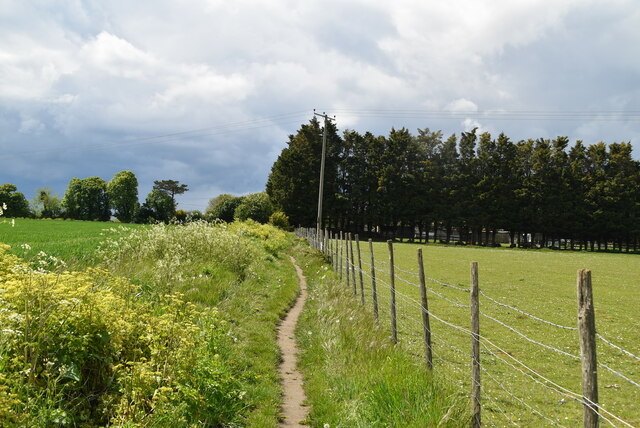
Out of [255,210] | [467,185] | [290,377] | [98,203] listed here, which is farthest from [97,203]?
[290,377]

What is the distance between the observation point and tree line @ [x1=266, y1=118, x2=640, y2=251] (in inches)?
2532

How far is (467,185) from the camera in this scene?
220ft

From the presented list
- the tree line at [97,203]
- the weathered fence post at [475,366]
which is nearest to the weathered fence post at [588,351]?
the weathered fence post at [475,366]

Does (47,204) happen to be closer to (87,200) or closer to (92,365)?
(87,200)

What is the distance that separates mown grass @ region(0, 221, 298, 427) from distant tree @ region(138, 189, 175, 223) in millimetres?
88379

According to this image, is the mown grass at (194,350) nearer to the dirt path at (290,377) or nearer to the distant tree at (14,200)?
the dirt path at (290,377)

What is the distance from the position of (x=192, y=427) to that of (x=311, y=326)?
578 centimetres

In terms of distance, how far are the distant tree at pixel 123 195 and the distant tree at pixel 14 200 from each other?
17423 mm

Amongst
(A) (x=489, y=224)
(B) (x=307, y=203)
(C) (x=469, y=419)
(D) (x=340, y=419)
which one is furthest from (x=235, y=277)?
(A) (x=489, y=224)

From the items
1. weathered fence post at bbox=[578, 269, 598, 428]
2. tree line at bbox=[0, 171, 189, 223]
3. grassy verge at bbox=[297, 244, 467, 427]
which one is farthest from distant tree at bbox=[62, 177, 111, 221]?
weathered fence post at bbox=[578, 269, 598, 428]

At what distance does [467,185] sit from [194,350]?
66.8m

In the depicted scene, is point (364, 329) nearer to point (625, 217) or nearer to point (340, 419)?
point (340, 419)

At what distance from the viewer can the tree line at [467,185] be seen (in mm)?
64312

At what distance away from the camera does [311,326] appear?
1016 centimetres
